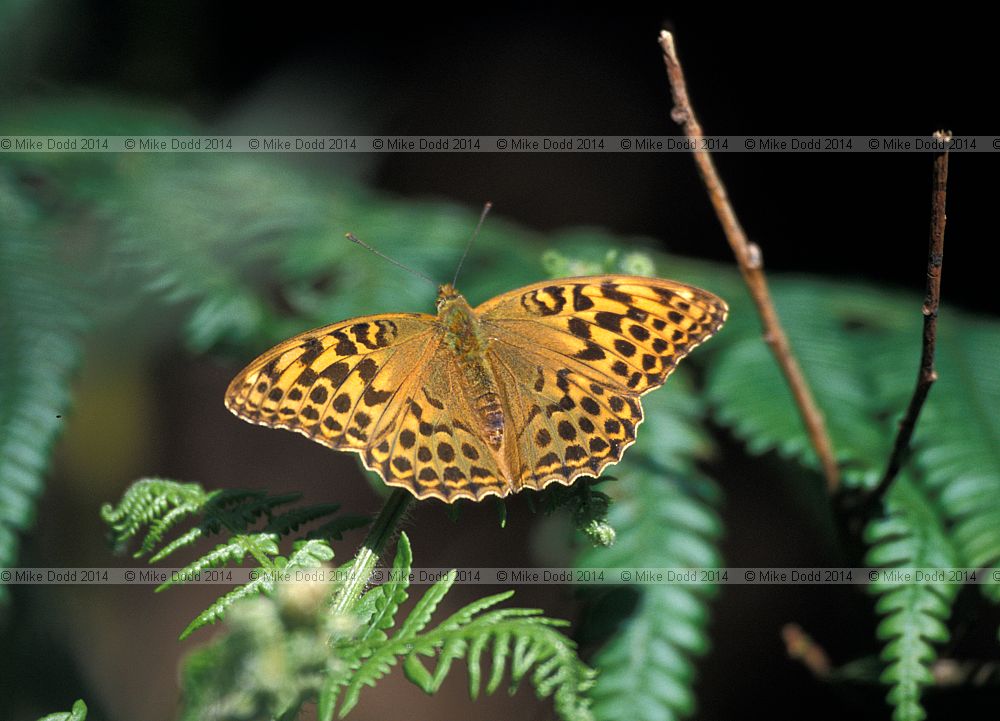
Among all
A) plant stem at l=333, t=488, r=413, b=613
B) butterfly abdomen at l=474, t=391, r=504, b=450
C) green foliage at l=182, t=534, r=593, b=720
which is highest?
butterfly abdomen at l=474, t=391, r=504, b=450

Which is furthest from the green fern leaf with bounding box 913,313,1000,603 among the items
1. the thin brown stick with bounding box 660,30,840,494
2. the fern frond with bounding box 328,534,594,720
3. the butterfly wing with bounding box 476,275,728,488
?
the fern frond with bounding box 328,534,594,720

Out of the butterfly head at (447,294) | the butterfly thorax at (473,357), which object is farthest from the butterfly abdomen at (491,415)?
the butterfly head at (447,294)

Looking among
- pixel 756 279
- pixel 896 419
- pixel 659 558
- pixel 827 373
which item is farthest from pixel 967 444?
pixel 659 558

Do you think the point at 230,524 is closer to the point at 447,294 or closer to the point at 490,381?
the point at 490,381

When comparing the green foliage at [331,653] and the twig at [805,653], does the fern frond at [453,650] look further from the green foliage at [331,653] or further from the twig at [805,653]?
the twig at [805,653]

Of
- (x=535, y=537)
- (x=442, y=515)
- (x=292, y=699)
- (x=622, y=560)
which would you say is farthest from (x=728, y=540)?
(x=292, y=699)

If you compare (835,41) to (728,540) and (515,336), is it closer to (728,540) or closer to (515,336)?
(728,540)

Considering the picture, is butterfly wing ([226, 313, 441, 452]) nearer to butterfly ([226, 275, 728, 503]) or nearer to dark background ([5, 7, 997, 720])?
butterfly ([226, 275, 728, 503])

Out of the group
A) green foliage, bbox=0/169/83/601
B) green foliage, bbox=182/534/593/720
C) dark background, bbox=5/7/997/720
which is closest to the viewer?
green foliage, bbox=182/534/593/720
